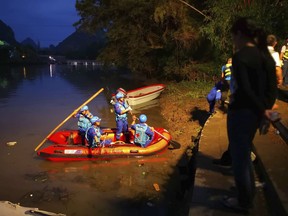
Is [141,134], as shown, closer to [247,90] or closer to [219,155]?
[219,155]

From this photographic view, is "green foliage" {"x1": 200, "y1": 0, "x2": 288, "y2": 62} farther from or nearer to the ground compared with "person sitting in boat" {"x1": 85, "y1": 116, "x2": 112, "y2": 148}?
farther from the ground

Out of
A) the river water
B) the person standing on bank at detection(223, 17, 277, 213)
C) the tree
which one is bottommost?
the river water

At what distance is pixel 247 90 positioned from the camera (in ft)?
10.4

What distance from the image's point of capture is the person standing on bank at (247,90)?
3182mm

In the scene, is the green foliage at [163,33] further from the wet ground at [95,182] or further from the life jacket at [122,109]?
the life jacket at [122,109]

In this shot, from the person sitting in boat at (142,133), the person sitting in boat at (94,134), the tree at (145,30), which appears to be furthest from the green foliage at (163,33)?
the person sitting in boat at (94,134)

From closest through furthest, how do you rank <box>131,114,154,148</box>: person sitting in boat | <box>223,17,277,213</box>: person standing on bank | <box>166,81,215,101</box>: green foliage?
<box>223,17,277,213</box>: person standing on bank, <box>131,114,154,148</box>: person sitting in boat, <box>166,81,215,101</box>: green foliage

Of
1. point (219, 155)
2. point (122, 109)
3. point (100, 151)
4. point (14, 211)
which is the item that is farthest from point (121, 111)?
point (14, 211)

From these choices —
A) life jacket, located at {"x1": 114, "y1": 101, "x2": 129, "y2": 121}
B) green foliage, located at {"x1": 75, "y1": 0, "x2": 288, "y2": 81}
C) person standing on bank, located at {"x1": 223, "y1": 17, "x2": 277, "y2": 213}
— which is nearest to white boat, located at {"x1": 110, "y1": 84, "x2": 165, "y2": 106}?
green foliage, located at {"x1": 75, "y1": 0, "x2": 288, "y2": 81}

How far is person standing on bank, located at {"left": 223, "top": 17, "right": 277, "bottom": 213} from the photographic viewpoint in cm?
318

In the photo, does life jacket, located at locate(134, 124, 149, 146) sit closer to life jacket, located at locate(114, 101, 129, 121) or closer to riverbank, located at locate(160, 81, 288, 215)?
life jacket, located at locate(114, 101, 129, 121)

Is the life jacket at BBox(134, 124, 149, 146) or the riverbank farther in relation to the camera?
the life jacket at BBox(134, 124, 149, 146)

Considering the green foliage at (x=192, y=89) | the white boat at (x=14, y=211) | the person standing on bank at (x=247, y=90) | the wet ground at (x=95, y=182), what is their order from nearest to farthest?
the person standing on bank at (x=247, y=90), the white boat at (x=14, y=211), the wet ground at (x=95, y=182), the green foliage at (x=192, y=89)

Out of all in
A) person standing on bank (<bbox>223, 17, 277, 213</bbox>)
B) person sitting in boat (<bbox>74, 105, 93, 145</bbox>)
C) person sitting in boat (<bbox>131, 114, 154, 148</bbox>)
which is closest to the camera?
person standing on bank (<bbox>223, 17, 277, 213</bbox>)
